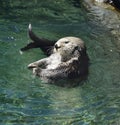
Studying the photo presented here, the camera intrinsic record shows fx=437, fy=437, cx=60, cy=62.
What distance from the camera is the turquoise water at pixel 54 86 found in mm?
6879

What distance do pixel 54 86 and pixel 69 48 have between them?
0.93 meters

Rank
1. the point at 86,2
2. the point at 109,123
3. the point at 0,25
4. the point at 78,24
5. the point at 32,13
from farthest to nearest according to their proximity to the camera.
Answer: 1. the point at 86,2
2. the point at 32,13
3. the point at 78,24
4. the point at 0,25
5. the point at 109,123

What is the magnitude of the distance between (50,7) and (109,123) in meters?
7.21

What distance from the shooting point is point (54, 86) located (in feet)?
25.4

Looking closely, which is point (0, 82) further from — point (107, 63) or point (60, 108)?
point (107, 63)

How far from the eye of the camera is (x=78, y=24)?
11711 mm

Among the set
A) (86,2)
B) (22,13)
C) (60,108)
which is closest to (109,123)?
(60,108)

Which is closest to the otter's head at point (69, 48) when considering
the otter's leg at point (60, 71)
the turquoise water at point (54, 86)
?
the otter's leg at point (60, 71)

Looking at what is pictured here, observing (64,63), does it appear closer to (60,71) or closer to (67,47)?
(60,71)

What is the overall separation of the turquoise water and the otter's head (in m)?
0.51

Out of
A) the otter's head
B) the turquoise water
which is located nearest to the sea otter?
the otter's head

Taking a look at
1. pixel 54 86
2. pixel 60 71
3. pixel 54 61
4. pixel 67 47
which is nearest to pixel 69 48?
pixel 67 47

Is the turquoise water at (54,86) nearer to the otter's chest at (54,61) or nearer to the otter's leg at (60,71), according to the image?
Answer: the otter's leg at (60,71)

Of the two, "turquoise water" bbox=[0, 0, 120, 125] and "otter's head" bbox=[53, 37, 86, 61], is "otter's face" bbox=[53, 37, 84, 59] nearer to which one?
"otter's head" bbox=[53, 37, 86, 61]
